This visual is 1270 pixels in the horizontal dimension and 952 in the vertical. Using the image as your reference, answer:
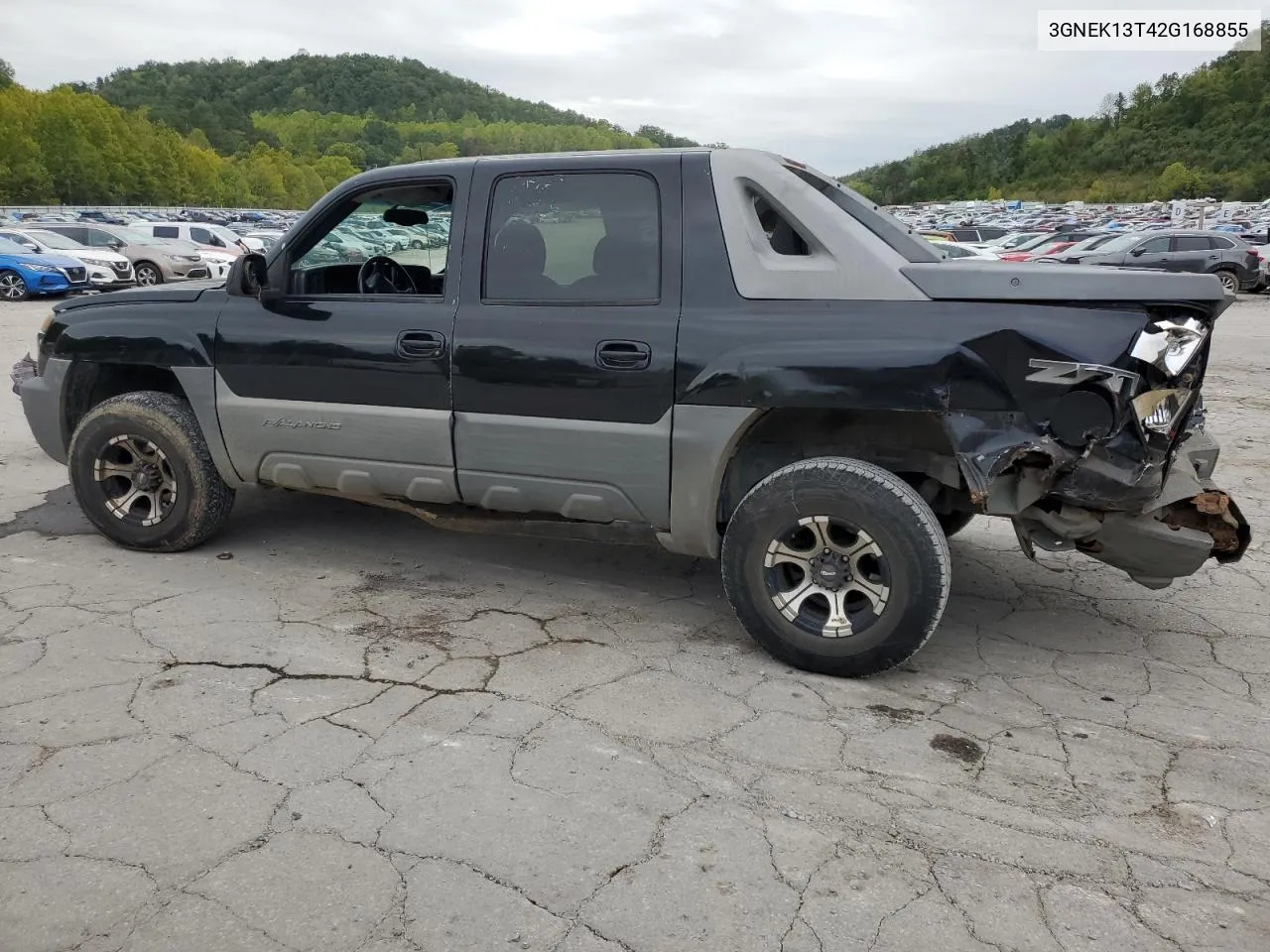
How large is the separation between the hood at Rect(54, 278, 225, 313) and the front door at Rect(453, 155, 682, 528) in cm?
150

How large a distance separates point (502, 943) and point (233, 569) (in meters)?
2.92

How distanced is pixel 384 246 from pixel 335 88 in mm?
158711

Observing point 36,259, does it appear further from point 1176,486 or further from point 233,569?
point 1176,486

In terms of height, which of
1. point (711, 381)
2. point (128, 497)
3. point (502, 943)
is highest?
point (711, 381)

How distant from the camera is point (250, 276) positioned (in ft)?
13.9

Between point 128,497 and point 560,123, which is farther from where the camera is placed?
point 560,123

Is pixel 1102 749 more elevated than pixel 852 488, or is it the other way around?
pixel 852 488

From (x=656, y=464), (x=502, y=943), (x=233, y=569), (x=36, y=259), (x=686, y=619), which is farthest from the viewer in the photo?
(x=36, y=259)

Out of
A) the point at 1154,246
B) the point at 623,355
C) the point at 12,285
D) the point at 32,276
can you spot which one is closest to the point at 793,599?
the point at 623,355

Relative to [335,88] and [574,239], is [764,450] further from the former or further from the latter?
[335,88]

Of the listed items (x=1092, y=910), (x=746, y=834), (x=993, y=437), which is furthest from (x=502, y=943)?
(x=993, y=437)

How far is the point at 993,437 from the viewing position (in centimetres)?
323

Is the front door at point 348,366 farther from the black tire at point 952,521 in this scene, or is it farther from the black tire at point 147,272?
the black tire at point 147,272

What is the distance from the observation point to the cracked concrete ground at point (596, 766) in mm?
2316
